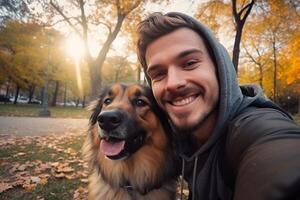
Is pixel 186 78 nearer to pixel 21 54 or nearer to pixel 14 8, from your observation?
pixel 14 8

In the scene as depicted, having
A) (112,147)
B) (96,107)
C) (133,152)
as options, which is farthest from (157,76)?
(96,107)

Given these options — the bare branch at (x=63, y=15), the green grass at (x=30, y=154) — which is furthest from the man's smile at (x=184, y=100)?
the bare branch at (x=63, y=15)

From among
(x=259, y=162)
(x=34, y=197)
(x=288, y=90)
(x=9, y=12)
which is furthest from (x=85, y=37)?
(x=288, y=90)

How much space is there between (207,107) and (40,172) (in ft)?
14.2

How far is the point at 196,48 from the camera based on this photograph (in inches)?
84.4

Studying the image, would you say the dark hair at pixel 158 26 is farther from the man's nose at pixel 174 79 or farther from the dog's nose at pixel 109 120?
the dog's nose at pixel 109 120

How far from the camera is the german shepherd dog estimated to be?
327 centimetres

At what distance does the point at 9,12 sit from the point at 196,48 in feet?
67.1

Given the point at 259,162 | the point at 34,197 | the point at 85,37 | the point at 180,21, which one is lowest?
the point at 34,197

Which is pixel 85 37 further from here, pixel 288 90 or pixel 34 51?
pixel 288 90

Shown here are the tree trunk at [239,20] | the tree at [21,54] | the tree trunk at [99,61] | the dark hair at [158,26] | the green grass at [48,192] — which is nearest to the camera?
the dark hair at [158,26]

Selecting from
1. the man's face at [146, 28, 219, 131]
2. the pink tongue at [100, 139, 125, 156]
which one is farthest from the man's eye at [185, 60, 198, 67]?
the pink tongue at [100, 139, 125, 156]

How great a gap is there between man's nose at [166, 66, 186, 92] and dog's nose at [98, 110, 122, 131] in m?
1.10

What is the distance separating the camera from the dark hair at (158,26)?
2260 millimetres
